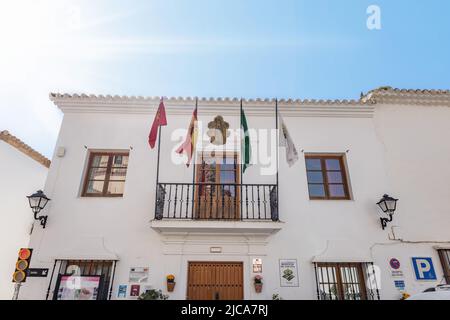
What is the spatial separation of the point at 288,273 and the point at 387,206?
262 centimetres

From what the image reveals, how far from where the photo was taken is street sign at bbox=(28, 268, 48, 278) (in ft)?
18.5

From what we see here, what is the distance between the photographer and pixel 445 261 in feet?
19.4

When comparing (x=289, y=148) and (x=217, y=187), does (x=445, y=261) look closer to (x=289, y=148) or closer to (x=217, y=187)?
(x=289, y=148)

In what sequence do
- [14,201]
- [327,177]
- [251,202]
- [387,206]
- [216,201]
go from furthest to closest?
Result: [14,201]
[327,177]
[216,201]
[251,202]
[387,206]

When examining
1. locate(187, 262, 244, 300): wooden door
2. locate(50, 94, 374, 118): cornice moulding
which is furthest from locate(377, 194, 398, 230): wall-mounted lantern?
locate(187, 262, 244, 300): wooden door

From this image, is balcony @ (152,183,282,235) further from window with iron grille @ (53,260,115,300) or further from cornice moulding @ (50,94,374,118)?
cornice moulding @ (50,94,374,118)

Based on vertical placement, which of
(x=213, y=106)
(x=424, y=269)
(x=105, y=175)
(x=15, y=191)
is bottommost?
(x=424, y=269)

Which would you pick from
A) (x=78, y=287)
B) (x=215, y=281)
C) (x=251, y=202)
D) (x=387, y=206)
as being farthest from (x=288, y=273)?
(x=78, y=287)

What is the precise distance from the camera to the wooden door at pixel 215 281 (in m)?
5.67

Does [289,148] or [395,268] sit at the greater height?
[289,148]

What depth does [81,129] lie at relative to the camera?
6.94 m

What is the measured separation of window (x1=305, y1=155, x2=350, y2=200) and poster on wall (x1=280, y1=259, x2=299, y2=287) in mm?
1591
